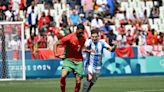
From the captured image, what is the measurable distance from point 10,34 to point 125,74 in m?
6.12

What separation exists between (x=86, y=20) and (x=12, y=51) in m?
6.26

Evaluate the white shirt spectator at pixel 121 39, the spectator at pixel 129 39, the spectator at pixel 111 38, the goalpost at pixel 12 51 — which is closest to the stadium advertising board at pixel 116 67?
the goalpost at pixel 12 51

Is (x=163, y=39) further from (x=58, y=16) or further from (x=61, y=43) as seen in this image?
(x=61, y=43)

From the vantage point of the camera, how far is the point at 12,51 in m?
25.6

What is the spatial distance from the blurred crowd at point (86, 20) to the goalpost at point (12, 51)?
1975mm

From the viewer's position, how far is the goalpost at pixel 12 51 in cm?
2522

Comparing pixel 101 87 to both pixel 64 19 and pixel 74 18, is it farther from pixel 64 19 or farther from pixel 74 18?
pixel 74 18

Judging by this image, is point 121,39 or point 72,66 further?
point 121,39

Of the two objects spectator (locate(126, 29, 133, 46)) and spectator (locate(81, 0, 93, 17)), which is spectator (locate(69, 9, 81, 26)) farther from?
spectator (locate(126, 29, 133, 46))

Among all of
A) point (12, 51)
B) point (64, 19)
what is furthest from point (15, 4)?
point (12, 51)

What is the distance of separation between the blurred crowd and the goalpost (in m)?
1.98

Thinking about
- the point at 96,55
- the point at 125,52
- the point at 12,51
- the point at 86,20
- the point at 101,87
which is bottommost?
the point at 101,87

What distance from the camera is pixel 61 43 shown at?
14.0 meters

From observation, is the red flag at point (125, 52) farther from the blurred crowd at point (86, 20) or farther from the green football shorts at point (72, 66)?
the green football shorts at point (72, 66)
